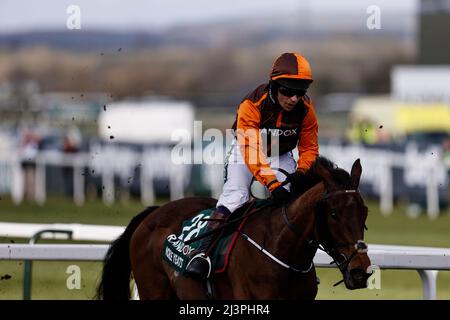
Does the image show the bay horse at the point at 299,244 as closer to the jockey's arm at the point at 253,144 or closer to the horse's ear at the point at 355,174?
the horse's ear at the point at 355,174

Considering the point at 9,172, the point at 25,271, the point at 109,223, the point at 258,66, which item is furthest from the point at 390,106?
the point at 258,66

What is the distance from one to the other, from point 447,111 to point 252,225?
89.0 feet

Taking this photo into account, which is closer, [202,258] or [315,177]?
[315,177]

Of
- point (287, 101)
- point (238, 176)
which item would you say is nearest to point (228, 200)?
point (238, 176)

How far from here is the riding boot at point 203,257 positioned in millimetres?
5770

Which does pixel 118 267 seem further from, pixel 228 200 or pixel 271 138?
pixel 271 138

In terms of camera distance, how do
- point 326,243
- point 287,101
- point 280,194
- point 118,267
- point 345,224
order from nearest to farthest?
point 345,224 < point 326,243 < point 280,194 < point 287,101 < point 118,267

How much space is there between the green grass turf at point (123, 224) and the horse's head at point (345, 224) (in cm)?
194

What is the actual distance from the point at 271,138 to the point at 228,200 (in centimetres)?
42

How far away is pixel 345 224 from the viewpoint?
16.8 feet

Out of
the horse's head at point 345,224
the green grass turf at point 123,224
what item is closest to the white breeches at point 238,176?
the horse's head at point 345,224

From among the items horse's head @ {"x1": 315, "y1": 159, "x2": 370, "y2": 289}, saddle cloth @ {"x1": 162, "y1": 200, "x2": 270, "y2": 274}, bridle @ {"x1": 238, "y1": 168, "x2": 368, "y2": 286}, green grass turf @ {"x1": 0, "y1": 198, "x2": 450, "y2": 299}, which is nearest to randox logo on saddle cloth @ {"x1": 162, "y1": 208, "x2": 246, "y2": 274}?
saddle cloth @ {"x1": 162, "y1": 200, "x2": 270, "y2": 274}

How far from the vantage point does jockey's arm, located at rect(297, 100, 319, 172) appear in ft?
19.8

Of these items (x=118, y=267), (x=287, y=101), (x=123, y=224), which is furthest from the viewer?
(x=123, y=224)
